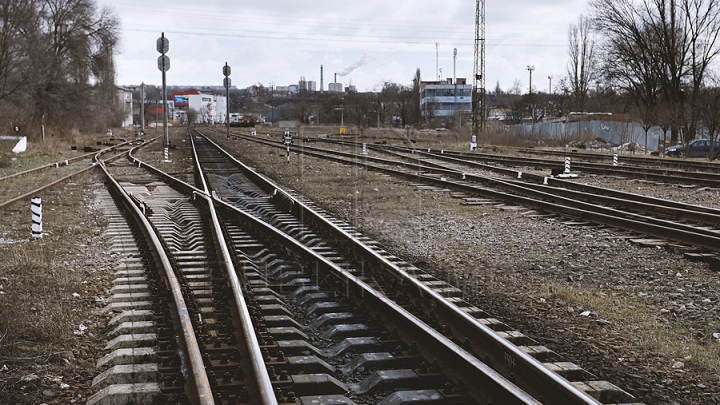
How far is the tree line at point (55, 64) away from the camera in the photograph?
43.8m

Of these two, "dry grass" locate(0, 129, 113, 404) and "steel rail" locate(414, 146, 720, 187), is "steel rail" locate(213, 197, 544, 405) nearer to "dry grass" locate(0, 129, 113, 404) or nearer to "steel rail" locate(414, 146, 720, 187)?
"dry grass" locate(0, 129, 113, 404)

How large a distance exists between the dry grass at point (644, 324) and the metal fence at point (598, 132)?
140 feet

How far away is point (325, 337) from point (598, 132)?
172 ft

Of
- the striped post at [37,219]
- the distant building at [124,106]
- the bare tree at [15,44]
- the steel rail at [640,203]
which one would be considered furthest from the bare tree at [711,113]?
the distant building at [124,106]

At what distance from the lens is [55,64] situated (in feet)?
176

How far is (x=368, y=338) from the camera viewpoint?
619 centimetres

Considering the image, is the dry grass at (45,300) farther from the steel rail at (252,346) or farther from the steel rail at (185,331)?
the steel rail at (252,346)

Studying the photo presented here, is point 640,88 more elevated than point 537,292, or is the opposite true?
point 640,88

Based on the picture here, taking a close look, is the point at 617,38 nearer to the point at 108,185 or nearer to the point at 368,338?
the point at 108,185

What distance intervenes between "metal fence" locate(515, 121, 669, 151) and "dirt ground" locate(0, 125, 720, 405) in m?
39.0

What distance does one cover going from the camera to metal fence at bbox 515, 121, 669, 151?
50.0 meters

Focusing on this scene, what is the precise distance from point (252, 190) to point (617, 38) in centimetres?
4759

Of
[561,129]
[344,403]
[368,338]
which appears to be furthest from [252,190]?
[561,129]

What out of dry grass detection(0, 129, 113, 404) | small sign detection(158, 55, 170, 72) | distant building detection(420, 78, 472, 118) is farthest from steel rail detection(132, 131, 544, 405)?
distant building detection(420, 78, 472, 118)
